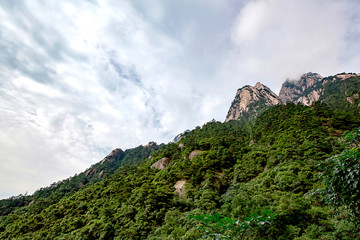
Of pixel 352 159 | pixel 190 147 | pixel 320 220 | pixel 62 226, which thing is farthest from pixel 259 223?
pixel 190 147

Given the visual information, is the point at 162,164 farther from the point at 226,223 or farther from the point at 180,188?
the point at 226,223

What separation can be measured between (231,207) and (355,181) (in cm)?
1392

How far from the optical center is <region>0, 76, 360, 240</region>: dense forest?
31.0 ft

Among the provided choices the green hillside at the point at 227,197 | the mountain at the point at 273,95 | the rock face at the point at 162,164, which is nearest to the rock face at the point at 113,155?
the green hillside at the point at 227,197

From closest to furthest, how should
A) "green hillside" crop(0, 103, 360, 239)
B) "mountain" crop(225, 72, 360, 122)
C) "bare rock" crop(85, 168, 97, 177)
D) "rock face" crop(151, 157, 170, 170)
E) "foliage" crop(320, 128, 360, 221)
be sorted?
"foliage" crop(320, 128, 360, 221), "green hillside" crop(0, 103, 360, 239), "rock face" crop(151, 157, 170, 170), "bare rock" crop(85, 168, 97, 177), "mountain" crop(225, 72, 360, 122)

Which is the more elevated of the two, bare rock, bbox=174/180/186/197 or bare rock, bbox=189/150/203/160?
bare rock, bbox=189/150/203/160

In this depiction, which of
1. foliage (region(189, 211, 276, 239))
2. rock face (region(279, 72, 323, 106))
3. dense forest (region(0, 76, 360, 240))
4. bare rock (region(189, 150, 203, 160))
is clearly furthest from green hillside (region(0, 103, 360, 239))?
rock face (region(279, 72, 323, 106))

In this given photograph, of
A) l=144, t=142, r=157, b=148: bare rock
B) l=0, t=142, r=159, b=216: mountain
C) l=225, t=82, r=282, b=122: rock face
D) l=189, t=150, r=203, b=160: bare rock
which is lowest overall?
l=189, t=150, r=203, b=160: bare rock

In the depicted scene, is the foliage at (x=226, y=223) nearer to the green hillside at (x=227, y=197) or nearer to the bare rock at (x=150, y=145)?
the green hillside at (x=227, y=197)

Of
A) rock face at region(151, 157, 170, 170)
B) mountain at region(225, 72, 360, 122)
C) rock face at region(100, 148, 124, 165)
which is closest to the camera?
rock face at region(151, 157, 170, 170)

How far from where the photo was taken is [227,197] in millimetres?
18766

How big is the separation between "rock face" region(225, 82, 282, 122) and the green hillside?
60290mm

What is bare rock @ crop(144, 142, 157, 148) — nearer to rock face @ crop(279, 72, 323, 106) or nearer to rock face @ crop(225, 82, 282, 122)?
rock face @ crop(225, 82, 282, 122)

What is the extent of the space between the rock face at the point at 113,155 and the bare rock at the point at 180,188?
2700 inches
